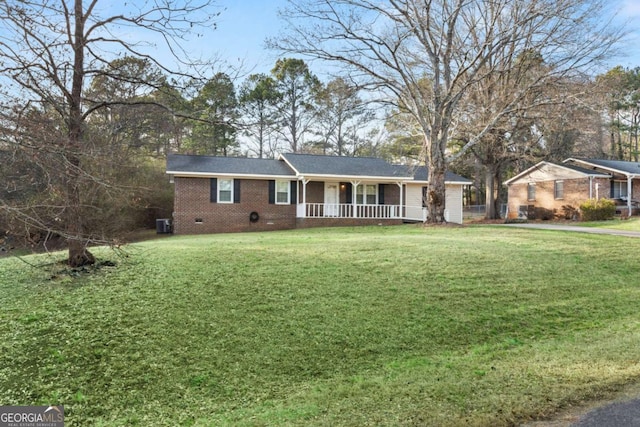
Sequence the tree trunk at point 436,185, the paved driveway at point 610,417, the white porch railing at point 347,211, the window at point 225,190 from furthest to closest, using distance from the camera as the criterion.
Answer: the white porch railing at point 347,211 → the window at point 225,190 → the tree trunk at point 436,185 → the paved driveway at point 610,417

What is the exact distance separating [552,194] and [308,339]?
27096 millimetres

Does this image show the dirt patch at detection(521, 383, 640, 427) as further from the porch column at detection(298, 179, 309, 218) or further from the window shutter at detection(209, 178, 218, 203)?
the window shutter at detection(209, 178, 218, 203)

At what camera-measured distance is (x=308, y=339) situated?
5.14 m

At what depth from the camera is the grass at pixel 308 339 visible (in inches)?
148

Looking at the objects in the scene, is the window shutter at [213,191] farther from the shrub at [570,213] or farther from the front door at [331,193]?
the shrub at [570,213]

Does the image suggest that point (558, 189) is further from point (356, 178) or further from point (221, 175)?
point (221, 175)

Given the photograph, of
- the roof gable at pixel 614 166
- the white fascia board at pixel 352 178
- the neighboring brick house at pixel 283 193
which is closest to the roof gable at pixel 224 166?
the neighboring brick house at pixel 283 193

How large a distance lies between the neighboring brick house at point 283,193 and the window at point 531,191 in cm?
1106

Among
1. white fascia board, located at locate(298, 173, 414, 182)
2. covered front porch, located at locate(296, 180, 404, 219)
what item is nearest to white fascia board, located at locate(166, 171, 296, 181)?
white fascia board, located at locate(298, 173, 414, 182)

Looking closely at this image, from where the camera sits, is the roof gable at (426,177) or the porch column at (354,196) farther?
the roof gable at (426,177)

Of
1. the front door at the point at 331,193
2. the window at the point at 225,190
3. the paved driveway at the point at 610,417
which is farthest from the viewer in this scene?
the front door at the point at 331,193

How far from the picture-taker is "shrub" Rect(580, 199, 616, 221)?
72.0 ft

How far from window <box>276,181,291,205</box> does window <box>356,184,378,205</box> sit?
368 cm

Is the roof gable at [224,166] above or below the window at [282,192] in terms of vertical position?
above
